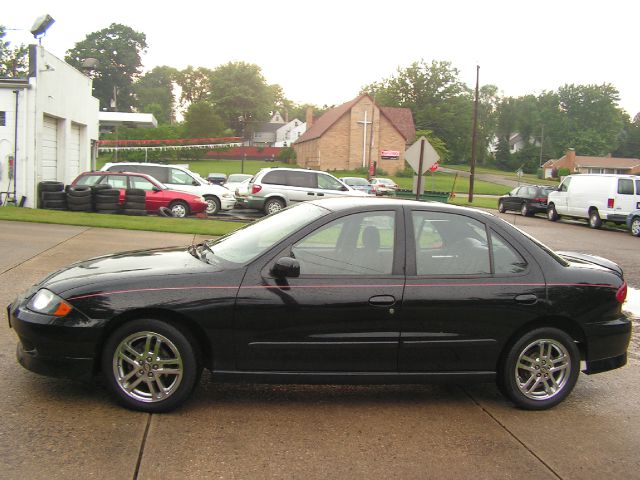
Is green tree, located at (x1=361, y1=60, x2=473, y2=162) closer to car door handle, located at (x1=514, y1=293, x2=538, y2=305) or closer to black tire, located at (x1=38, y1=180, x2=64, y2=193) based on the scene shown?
black tire, located at (x1=38, y1=180, x2=64, y2=193)

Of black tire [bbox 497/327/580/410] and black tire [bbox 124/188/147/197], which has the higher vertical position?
→ black tire [bbox 124/188/147/197]

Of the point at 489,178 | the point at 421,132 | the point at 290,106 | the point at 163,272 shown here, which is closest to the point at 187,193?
the point at 163,272

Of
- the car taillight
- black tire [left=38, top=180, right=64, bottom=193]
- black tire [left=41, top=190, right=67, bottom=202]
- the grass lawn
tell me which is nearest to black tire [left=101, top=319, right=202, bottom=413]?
the car taillight

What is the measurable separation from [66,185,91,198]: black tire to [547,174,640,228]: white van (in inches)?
738

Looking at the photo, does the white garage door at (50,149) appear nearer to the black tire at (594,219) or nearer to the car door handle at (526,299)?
the car door handle at (526,299)

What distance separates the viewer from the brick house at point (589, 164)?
3738 inches

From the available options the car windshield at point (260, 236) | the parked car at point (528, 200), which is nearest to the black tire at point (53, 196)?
the car windshield at point (260, 236)

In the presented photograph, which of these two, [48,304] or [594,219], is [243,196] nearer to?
[594,219]

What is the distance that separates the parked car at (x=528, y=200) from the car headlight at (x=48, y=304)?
2934 cm

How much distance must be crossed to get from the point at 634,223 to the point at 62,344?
22341 millimetres

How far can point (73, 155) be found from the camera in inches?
907

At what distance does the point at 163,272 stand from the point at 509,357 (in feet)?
8.55

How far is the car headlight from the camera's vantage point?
4.20m

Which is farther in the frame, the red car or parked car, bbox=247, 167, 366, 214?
parked car, bbox=247, 167, 366, 214
